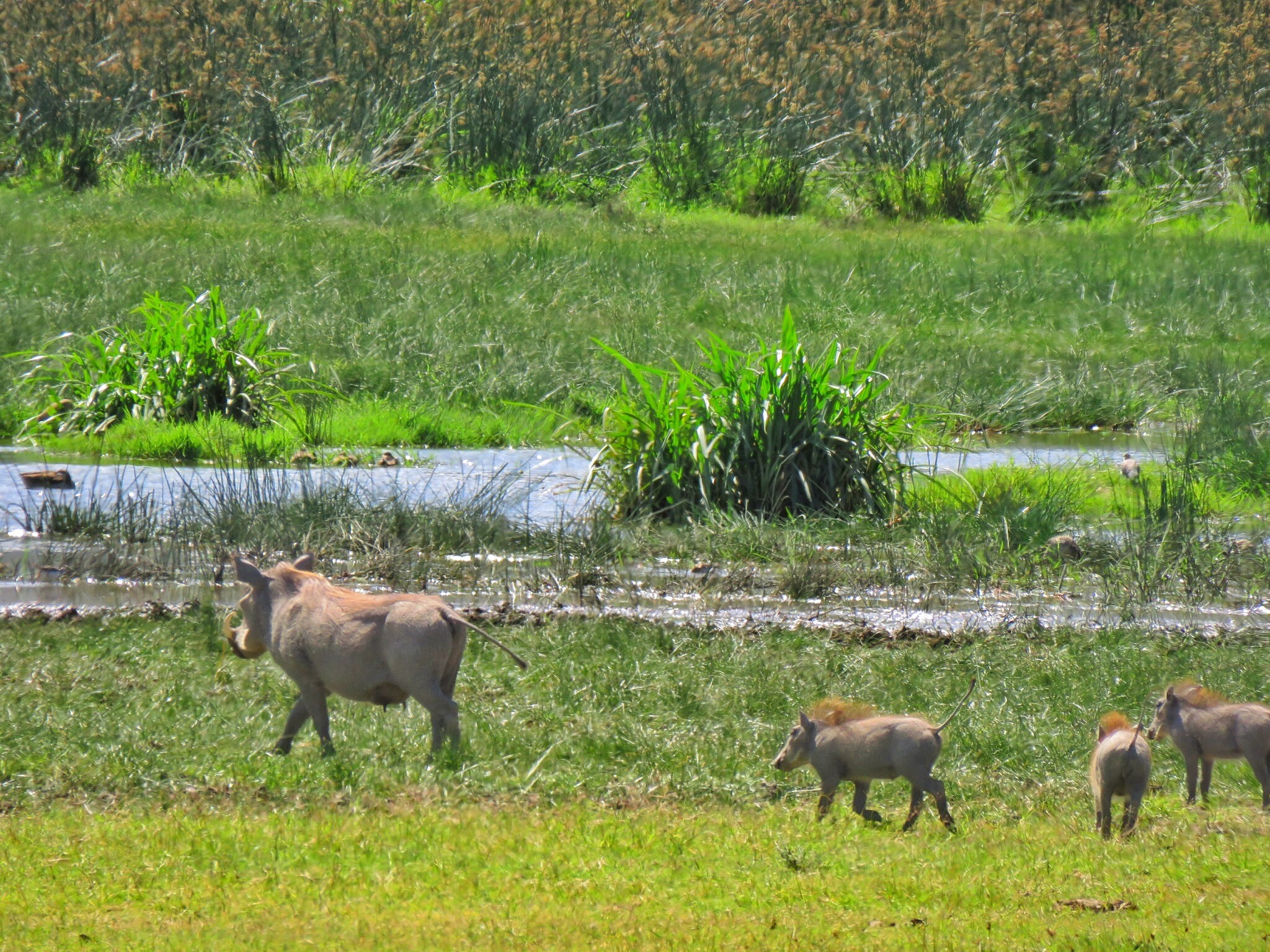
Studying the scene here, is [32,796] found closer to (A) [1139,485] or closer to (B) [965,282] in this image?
(A) [1139,485]

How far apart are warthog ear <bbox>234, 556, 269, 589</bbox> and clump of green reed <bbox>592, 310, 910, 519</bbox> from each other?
5.04m

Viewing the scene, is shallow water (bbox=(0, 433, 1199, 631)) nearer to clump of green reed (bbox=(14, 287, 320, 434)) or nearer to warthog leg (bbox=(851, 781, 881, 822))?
clump of green reed (bbox=(14, 287, 320, 434))

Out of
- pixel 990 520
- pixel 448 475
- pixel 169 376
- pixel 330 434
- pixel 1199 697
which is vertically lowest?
pixel 1199 697

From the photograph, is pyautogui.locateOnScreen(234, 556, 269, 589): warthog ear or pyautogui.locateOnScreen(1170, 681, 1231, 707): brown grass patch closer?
pyautogui.locateOnScreen(1170, 681, 1231, 707): brown grass patch

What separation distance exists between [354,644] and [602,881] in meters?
1.54

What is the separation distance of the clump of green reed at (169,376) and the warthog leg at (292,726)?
8.12 meters

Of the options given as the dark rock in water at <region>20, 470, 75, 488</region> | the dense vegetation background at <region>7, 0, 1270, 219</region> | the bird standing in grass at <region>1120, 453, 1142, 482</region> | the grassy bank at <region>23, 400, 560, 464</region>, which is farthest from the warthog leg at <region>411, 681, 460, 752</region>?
the dense vegetation background at <region>7, 0, 1270, 219</region>

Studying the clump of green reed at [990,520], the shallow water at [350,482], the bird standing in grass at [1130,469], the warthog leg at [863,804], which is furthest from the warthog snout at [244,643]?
the bird standing in grass at [1130,469]

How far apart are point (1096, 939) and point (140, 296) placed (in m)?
14.4

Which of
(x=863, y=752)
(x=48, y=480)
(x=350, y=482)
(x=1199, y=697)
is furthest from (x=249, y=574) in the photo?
(x=48, y=480)

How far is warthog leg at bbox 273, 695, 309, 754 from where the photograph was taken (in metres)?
6.57

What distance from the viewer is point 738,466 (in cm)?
1180

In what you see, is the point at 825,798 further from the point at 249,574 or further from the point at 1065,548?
the point at 1065,548

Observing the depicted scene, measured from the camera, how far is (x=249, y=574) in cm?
665
